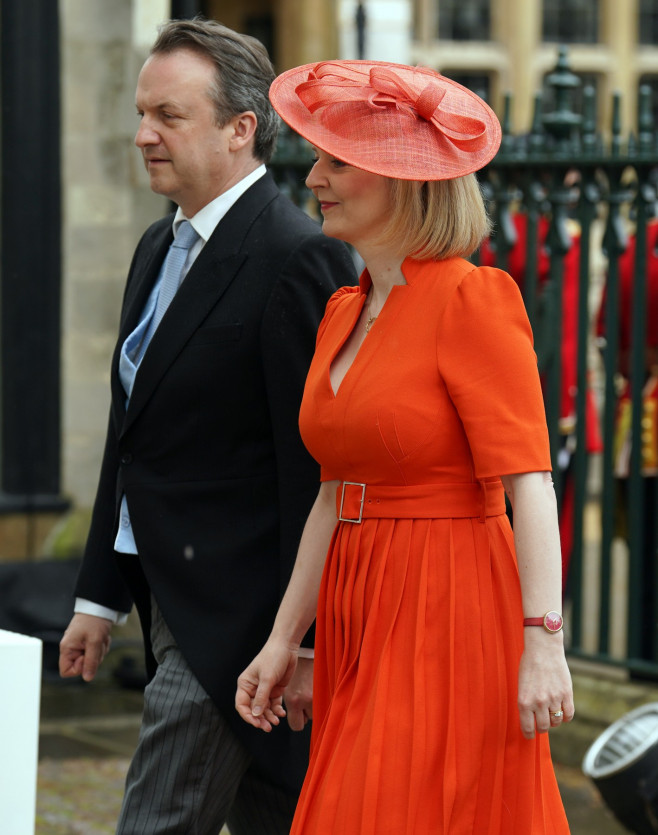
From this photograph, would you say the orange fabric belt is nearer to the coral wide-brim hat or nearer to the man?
the man

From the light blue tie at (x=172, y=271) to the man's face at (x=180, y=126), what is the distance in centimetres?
11

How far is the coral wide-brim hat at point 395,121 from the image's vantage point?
247 centimetres

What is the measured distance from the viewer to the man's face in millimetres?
2900

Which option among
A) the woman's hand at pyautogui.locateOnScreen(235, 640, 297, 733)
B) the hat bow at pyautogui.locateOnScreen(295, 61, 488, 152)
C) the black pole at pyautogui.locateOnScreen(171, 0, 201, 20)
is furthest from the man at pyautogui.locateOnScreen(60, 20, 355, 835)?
the black pole at pyautogui.locateOnScreen(171, 0, 201, 20)

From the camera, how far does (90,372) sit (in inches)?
246

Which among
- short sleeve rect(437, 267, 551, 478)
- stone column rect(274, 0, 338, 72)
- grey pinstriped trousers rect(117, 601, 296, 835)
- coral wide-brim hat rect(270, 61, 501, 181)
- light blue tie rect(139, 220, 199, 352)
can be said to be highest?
stone column rect(274, 0, 338, 72)

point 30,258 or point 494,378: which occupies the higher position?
point 30,258

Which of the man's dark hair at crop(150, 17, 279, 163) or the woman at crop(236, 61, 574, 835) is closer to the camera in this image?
the woman at crop(236, 61, 574, 835)

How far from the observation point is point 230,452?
285 cm

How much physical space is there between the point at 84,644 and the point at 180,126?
3.49ft

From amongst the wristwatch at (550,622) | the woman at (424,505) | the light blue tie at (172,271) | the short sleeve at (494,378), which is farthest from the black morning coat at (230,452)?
the wristwatch at (550,622)

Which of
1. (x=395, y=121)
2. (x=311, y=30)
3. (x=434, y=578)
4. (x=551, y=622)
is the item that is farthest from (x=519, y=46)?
(x=551, y=622)

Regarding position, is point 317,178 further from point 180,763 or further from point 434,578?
point 180,763

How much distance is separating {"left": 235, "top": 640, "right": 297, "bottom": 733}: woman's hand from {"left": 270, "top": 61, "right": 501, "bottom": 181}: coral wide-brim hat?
2.77ft
